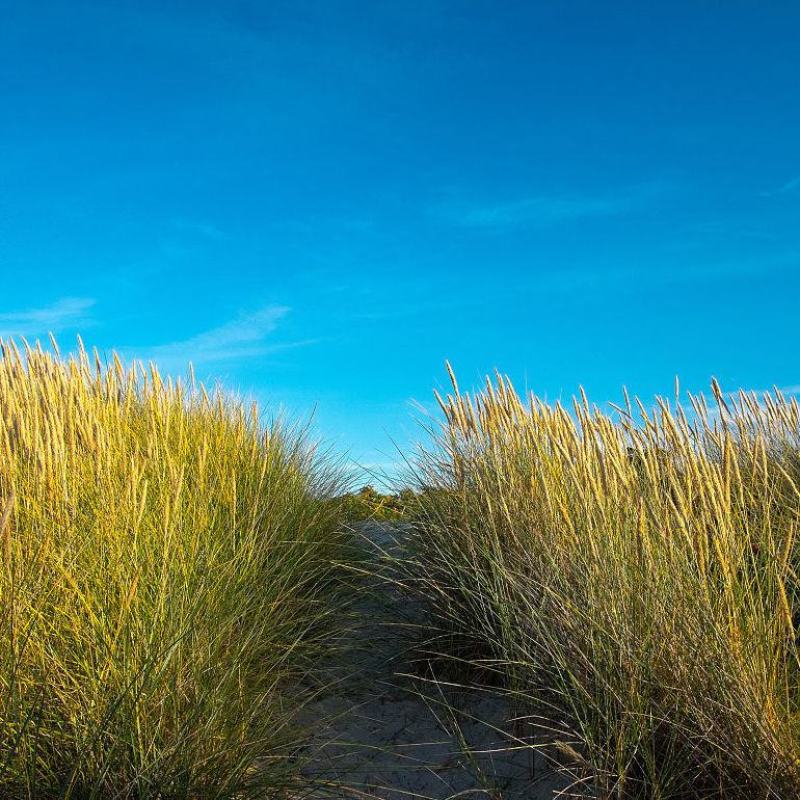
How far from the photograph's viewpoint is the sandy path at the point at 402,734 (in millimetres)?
2623

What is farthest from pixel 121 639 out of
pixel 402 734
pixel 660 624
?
pixel 660 624

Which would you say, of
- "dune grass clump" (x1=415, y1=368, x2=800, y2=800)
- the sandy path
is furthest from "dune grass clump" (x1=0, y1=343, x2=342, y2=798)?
"dune grass clump" (x1=415, y1=368, x2=800, y2=800)

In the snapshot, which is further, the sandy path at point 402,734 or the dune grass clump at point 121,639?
the sandy path at point 402,734

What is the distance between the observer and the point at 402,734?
310 cm

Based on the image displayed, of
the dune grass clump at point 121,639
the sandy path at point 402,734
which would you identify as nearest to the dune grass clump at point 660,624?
the sandy path at point 402,734

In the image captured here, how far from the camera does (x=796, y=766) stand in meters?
2.00

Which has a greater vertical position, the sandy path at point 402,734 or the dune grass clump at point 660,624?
the dune grass clump at point 660,624

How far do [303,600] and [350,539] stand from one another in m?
1.23

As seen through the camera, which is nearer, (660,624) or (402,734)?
(660,624)

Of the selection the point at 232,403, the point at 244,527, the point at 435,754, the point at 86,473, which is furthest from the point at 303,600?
the point at 232,403

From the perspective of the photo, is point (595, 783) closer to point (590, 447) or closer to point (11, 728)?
point (590, 447)

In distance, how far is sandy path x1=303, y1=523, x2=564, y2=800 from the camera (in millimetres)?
2623

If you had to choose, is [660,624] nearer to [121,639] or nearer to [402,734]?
[402,734]

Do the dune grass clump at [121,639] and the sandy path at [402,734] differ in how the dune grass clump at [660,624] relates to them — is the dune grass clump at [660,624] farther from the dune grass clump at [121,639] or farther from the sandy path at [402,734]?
the dune grass clump at [121,639]
